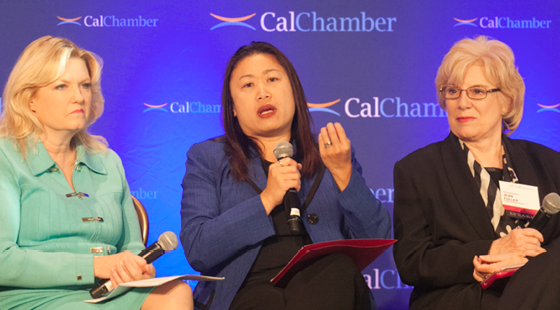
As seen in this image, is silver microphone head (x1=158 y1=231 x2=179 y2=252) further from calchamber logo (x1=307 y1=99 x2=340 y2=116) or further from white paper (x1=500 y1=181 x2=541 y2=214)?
calchamber logo (x1=307 y1=99 x2=340 y2=116)

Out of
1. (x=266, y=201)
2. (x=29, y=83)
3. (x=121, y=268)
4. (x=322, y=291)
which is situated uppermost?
(x=29, y=83)

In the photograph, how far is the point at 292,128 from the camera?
2.51 m

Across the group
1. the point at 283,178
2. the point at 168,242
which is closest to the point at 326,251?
the point at 283,178

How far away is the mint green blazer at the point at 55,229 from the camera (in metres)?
1.76

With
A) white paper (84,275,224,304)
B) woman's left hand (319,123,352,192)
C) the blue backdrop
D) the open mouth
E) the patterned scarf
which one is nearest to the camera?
white paper (84,275,224,304)

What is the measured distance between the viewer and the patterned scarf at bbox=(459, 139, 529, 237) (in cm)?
218

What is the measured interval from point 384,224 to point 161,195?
1718 millimetres

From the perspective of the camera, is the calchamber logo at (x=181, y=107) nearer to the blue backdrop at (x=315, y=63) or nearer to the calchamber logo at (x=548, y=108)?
the blue backdrop at (x=315, y=63)

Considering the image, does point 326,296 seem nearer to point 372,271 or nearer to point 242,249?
point 242,249

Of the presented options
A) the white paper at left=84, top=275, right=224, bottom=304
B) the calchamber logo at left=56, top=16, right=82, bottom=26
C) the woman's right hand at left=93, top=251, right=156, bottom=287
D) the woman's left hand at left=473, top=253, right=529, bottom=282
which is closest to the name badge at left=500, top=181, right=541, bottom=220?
the woman's left hand at left=473, top=253, right=529, bottom=282

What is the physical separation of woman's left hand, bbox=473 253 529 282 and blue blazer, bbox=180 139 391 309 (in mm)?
410

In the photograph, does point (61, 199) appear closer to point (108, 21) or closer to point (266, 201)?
point (266, 201)

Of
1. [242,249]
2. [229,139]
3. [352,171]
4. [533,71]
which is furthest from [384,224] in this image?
[533,71]

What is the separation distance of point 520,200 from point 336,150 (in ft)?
2.87
